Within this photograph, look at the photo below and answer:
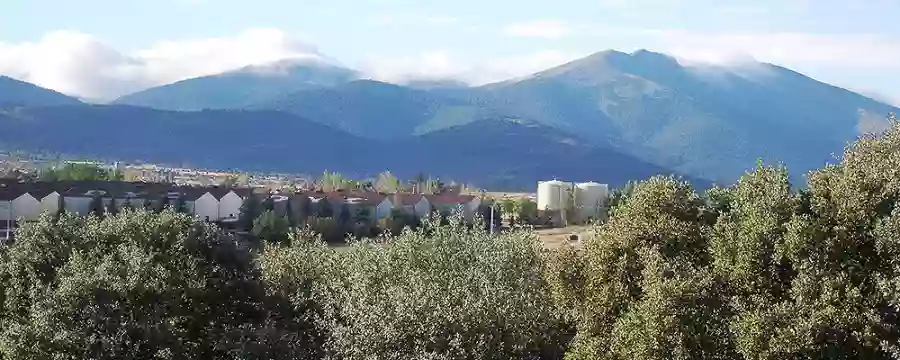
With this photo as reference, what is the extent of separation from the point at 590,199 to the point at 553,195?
5810 millimetres

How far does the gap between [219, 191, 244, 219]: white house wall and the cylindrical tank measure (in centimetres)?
2932

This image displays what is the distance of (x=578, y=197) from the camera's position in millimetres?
92938

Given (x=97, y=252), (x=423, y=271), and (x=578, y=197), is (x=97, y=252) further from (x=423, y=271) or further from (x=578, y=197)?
(x=578, y=197)

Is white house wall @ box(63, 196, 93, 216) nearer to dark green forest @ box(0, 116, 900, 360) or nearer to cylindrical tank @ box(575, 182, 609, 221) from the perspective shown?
cylindrical tank @ box(575, 182, 609, 221)

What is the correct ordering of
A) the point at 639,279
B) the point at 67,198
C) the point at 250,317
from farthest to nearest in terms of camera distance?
1. the point at 67,198
2. the point at 250,317
3. the point at 639,279

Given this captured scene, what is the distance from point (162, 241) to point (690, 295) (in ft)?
39.1

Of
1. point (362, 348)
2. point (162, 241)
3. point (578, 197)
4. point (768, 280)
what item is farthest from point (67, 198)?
point (768, 280)

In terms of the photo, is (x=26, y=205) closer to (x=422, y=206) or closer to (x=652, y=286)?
(x=422, y=206)

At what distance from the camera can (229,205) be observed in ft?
256

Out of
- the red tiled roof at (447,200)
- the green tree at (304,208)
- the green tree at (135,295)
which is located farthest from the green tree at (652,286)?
the red tiled roof at (447,200)

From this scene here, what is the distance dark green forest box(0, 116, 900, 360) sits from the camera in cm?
1789

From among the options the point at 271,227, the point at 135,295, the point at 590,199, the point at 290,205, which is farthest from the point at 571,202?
the point at 135,295

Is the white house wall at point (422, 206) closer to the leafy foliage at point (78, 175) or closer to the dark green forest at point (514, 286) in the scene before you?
the leafy foliage at point (78, 175)

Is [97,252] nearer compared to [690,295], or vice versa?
[690,295]
